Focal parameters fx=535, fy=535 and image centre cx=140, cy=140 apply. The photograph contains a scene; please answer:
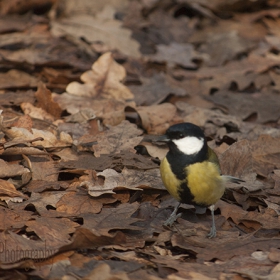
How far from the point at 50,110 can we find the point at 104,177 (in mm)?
1643

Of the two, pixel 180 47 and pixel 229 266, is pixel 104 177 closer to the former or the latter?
pixel 229 266

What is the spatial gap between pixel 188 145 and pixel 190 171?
275 millimetres

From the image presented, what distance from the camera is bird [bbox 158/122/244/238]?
4.81 m

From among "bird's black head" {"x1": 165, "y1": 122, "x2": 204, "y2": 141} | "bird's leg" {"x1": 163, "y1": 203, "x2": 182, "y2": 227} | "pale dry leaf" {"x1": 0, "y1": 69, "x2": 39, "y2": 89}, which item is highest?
"bird's black head" {"x1": 165, "y1": 122, "x2": 204, "y2": 141}

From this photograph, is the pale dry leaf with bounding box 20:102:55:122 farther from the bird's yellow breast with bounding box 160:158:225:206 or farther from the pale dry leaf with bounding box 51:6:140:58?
the pale dry leaf with bounding box 51:6:140:58

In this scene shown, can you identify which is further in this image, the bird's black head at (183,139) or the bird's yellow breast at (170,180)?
the bird's black head at (183,139)

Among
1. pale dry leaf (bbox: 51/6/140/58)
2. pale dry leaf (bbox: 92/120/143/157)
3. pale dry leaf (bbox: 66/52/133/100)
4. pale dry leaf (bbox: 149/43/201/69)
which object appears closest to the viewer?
pale dry leaf (bbox: 92/120/143/157)

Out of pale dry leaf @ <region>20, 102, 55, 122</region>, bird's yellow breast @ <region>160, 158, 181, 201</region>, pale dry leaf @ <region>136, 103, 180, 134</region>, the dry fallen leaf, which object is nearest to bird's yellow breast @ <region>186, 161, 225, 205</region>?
bird's yellow breast @ <region>160, 158, 181, 201</region>

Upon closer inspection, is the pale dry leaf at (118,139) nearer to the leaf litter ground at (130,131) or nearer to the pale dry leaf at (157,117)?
the leaf litter ground at (130,131)

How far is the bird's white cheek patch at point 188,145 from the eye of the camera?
4961mm

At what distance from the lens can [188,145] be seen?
16.3 ft

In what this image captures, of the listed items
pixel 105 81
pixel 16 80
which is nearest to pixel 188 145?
pixel 105 81

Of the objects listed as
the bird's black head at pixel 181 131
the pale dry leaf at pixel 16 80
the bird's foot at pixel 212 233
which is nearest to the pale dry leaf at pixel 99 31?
the pale dry leaf at pixel 16 80

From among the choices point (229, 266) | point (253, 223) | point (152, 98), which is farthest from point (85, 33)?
point (229, 266)
